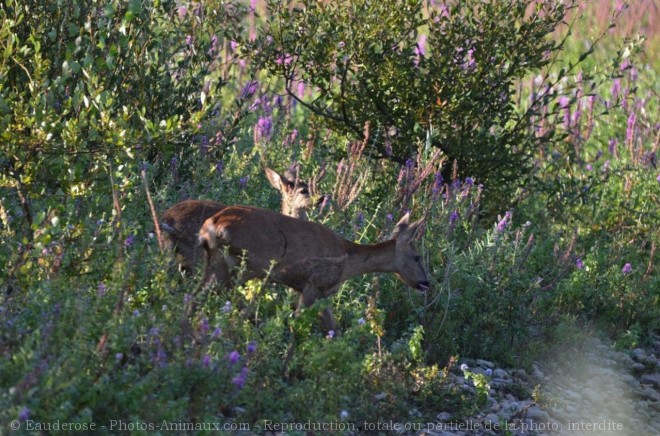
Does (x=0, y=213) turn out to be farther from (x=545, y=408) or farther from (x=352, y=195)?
(x=545, y=408)

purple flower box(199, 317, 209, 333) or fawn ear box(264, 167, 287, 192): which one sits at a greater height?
fawn ear box(264, 167, 287, 192)

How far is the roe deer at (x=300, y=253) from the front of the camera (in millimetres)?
7848

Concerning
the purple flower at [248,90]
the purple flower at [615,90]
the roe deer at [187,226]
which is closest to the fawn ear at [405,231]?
the roe deer at [187,226]

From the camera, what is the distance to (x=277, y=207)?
1021 centimetres

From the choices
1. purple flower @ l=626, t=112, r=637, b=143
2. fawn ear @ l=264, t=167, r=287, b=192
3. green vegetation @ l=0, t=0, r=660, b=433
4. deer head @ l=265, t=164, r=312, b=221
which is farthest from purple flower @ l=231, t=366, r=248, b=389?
purple flower @ l=626, t=112, r=637, b=143

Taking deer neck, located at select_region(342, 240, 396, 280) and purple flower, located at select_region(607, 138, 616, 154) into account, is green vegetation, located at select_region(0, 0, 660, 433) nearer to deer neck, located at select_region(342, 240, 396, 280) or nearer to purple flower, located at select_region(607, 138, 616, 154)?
deer neck, located at select_region(342, 240, 396, 280)

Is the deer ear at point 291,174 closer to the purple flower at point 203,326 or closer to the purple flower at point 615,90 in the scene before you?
the purple flower at point 203,326

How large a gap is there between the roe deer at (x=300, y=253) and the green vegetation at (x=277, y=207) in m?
0.21

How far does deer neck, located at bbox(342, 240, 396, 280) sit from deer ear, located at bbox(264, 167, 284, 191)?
4.91ft

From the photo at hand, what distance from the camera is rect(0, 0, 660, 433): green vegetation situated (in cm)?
561

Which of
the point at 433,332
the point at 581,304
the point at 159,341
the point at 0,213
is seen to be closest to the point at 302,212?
the point at 433,332

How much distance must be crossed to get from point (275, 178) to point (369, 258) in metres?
1.64

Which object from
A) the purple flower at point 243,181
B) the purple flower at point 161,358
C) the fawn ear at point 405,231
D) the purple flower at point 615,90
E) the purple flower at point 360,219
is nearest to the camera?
the purple flower at point 161,358

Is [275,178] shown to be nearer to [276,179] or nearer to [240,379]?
[276,179]
